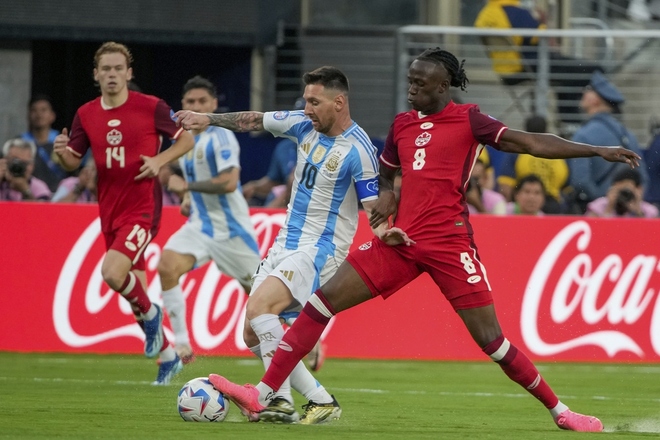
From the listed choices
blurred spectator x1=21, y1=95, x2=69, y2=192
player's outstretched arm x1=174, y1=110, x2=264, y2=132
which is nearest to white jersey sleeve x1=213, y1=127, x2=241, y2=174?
player's outstretched arm x1=174, y1=110, x2=264, y2=132

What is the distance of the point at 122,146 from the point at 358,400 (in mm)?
2829

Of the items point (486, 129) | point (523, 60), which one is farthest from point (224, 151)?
point (523, 60)

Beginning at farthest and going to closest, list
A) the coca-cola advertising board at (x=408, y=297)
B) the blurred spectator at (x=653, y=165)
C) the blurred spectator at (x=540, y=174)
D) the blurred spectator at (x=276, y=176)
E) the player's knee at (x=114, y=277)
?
the blurred spectator at (x=653, y=165), the blurred spectator at (x=276, y=176), the blurred spectator at (x=540, y=174), the coca-cola advertising board at (x=408, y=297), the player's knee at (x=114, y=277)

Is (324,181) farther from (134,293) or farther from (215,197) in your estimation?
(215,197)

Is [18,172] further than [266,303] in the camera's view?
Yes

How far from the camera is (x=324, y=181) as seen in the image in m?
8.74

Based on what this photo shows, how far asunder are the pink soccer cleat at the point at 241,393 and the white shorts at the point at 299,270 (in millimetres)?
735

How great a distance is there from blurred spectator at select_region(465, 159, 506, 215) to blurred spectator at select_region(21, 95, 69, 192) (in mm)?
4712

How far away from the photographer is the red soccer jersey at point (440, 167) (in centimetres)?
828

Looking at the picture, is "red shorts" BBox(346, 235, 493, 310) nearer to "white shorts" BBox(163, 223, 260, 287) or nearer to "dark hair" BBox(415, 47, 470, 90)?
"dark hair" BBox(415, 47, 470, 90)

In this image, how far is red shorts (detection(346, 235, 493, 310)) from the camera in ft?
27.0

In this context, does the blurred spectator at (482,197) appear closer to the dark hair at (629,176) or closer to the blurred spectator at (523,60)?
the dark hair at (629,176)

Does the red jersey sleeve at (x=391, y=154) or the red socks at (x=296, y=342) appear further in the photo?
the red jersey sleeve at (x=391, y=154)

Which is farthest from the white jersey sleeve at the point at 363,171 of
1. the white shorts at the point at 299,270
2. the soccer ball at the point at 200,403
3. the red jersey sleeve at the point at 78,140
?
the red jersey sleeve at the point at 78,140
